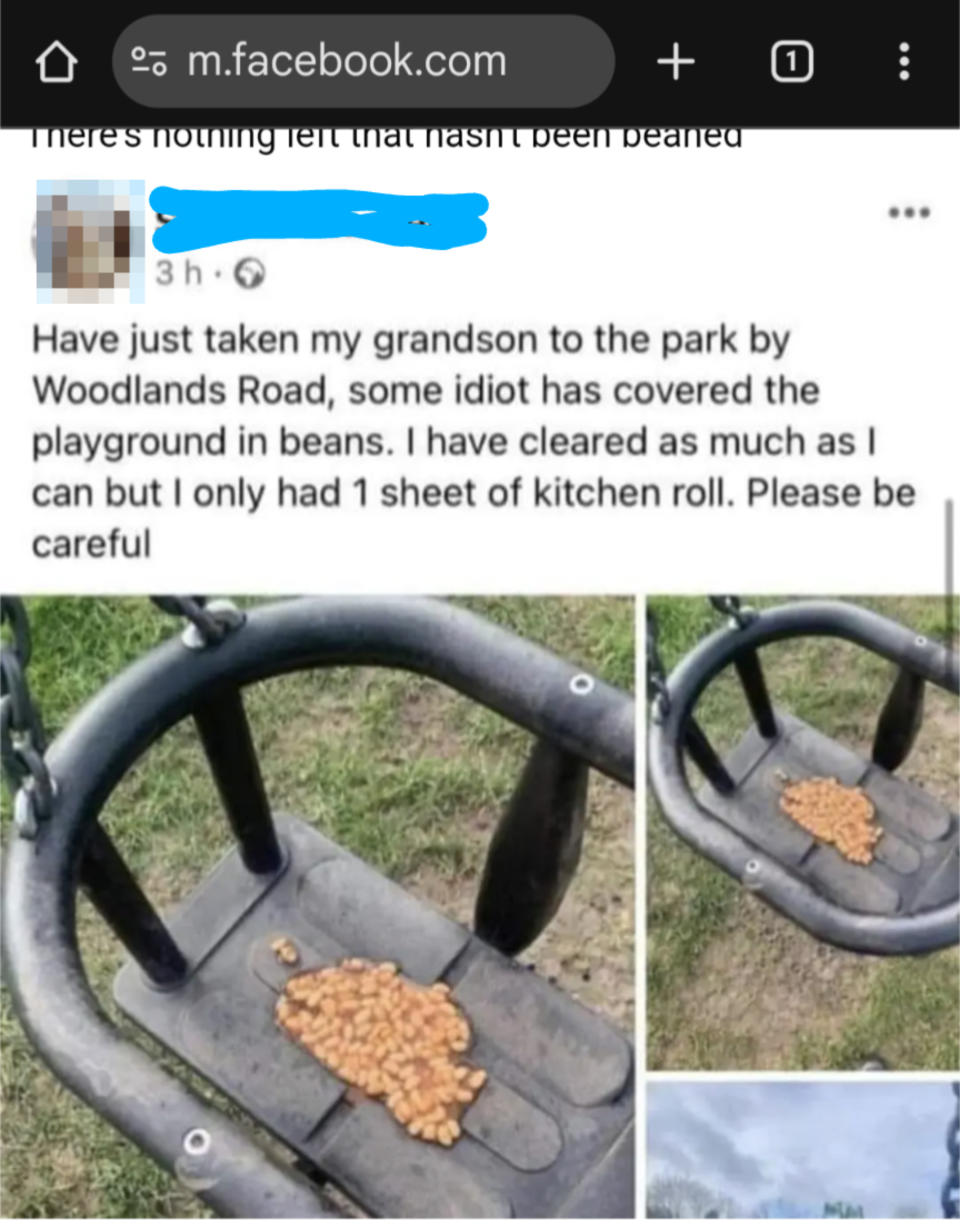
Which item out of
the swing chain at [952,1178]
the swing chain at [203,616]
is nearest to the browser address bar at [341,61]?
the swing chain at [203,616]

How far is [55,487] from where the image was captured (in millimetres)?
537

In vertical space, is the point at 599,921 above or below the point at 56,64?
below

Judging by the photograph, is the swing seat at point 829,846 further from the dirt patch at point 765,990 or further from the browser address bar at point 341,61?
the browser address bar at point 341,61

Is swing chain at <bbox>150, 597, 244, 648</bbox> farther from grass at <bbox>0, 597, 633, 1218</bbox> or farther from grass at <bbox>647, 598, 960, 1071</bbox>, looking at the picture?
grass at <bbox>647, 598, 960, 1071</bbox>

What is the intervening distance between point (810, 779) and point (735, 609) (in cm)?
17

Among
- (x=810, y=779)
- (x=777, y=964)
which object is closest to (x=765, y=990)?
(x=777, y=964)

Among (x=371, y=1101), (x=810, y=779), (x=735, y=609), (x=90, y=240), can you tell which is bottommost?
(x=371, y=1101)

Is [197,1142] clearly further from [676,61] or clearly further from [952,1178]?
[676,61]

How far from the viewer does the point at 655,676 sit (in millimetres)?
571

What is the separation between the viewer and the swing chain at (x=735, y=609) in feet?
1.82

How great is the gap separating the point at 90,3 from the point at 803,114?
11.2 inches

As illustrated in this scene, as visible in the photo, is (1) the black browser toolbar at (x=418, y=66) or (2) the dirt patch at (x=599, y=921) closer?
(1) the black browser toolbar at (x=418, y=66)

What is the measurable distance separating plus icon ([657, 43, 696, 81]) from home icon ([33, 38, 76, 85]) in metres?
0.23

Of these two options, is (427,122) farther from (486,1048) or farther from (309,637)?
(486,1048)
